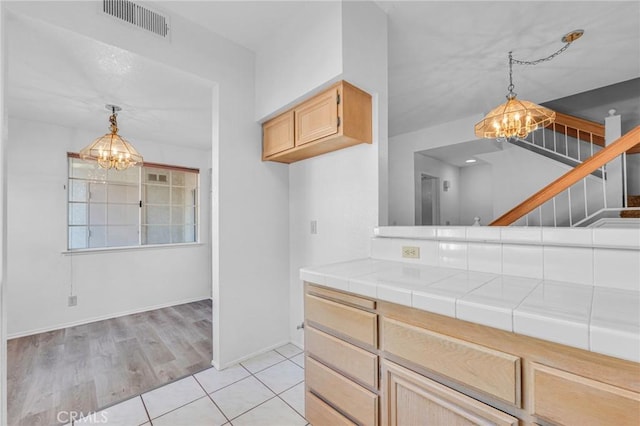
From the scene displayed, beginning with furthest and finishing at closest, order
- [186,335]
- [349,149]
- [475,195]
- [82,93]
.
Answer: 1. [475,195]
2. [186,335]
3. [82,93]
4. [349,149]

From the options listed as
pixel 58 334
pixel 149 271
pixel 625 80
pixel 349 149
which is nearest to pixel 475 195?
pixel 625 80

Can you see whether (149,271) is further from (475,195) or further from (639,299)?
(475,195)

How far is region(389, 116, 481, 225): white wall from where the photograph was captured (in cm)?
448

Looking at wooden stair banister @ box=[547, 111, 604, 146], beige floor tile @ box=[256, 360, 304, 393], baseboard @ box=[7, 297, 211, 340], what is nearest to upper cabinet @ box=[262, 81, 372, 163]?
beige floor tile @ box=[256, 360, 304, 393]

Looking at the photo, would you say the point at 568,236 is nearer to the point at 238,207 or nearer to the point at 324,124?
the point at 324,124

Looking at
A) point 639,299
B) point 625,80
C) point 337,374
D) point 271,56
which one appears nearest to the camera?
point 639,299

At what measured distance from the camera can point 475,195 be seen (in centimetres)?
608

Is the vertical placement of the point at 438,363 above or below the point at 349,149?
below

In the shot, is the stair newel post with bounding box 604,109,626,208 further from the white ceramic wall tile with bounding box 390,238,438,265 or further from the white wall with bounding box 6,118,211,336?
the white wall with bounding box 6,118,211,336

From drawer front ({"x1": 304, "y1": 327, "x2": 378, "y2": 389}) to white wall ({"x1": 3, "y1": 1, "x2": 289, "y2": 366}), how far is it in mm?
1032

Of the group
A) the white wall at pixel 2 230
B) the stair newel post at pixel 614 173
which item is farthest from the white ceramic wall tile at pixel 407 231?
the stair newel post at pixel 614 173

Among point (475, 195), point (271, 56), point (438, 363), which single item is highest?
point (271, 56)

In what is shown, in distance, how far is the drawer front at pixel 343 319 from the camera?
1120 millimetres

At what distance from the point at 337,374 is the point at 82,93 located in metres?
3.08
